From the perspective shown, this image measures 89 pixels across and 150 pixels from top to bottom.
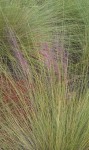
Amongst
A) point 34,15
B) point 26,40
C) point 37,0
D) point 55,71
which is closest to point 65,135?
point 55,71

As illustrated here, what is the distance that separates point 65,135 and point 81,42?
1.33 metres

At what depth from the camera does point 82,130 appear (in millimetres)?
1775

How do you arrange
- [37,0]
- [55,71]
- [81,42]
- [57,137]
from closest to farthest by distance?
1. [57,137]
2. [55,71]
3. [81,42]
4. [37,0]

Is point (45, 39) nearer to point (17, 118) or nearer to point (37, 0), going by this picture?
point (37, 0)

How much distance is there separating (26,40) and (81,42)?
434mm

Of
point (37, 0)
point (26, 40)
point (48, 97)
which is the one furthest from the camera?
point (37, 0)

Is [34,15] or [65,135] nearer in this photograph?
[65,135]

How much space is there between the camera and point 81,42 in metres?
2.94

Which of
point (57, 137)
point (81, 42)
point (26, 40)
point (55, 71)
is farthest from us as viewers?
point (81, 42)

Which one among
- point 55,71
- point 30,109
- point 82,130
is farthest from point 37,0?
point 82,130

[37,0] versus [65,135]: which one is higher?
[37,0]

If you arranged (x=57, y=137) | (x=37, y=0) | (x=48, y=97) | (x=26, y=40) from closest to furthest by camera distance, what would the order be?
(x=57, y=137)
(x=48, y=97)
(x=26, y=40)
(x=37, y=0)

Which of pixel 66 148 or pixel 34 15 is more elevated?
pixel 34 15

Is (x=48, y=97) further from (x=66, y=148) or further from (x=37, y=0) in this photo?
(x=37, y=0)
